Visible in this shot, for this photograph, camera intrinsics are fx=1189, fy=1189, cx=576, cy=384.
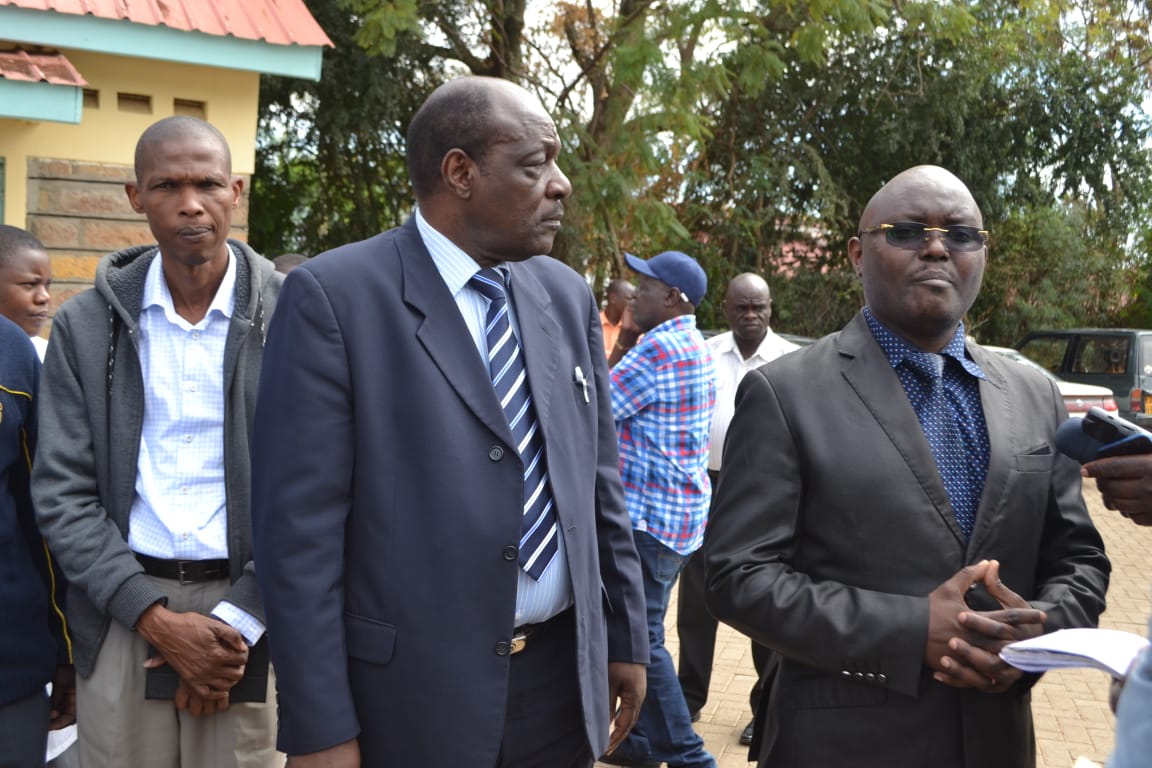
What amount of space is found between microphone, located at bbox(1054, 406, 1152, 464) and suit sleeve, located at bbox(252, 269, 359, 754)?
1.42 meters

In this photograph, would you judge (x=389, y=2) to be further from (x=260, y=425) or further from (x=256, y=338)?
(x=260, y=425)

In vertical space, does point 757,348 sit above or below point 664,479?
above

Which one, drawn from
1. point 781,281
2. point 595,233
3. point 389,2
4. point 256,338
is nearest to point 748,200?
point 781,281

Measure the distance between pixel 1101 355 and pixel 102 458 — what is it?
16041 millimetres

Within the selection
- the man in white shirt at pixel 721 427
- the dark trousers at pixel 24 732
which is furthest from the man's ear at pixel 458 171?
the man in white shirt at pixel 721 427

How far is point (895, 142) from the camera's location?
66.7 ft

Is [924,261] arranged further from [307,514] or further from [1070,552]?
[307,514]

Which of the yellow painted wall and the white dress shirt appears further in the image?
the yellow painted wall

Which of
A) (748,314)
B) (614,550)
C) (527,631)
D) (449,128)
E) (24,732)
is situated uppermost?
(449,128)

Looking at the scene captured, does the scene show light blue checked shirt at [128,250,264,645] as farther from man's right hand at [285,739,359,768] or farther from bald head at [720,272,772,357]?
bald head at [720,272,772,357]

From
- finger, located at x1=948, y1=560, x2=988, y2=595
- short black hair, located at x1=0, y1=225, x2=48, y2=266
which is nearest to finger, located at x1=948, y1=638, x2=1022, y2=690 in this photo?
finger, located at x1=948, y1=560, x2=988, y2=595

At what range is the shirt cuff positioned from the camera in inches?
112

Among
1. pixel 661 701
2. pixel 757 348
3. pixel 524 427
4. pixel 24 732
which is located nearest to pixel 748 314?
pixel 757 348

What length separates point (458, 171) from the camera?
2543 mm
